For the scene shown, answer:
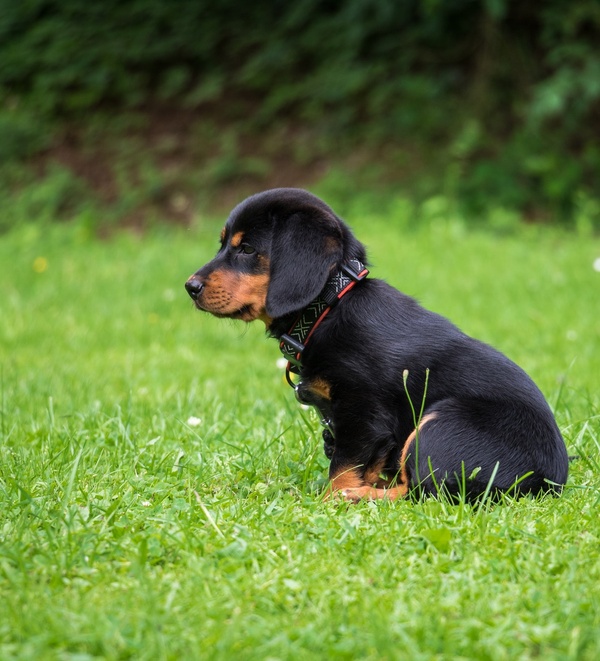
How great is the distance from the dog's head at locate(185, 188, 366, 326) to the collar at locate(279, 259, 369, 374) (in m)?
0.06

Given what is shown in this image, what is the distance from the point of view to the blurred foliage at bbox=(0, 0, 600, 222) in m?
10.4

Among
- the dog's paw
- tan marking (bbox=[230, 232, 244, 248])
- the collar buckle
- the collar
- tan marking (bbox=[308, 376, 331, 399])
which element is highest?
tan marking (bbox=[230, 232, 244, 248])

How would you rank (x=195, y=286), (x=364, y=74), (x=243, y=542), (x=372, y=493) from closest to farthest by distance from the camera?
(x=243, y=542) → (x=372, y=493) → (x=195, y=286) → (x=364, y=74)

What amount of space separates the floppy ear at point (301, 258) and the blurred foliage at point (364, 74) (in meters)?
6.95

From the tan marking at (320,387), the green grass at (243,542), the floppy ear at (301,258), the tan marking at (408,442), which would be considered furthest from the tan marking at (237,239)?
the tan marking at (408,442)

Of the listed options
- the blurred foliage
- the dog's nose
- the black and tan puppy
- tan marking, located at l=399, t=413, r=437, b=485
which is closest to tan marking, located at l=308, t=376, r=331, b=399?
the black and tan puppy

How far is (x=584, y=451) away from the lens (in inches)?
144

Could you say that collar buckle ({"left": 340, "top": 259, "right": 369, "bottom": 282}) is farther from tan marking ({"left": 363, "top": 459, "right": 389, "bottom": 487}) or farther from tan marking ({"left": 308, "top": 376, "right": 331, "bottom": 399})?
tan marking ({"left": 363, "top": 459, "right": 389, "bottom": 487})

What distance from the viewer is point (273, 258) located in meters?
3.42

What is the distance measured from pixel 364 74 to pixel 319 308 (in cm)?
875

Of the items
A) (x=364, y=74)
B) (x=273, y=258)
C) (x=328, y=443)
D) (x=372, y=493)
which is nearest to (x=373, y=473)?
(x=372, y=493)

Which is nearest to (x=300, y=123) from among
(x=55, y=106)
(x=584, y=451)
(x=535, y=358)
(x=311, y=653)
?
(x=55, y=106)

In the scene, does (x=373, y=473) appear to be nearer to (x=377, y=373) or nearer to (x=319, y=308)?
(x=377, y=373)

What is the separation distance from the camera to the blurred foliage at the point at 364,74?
10422 mm
